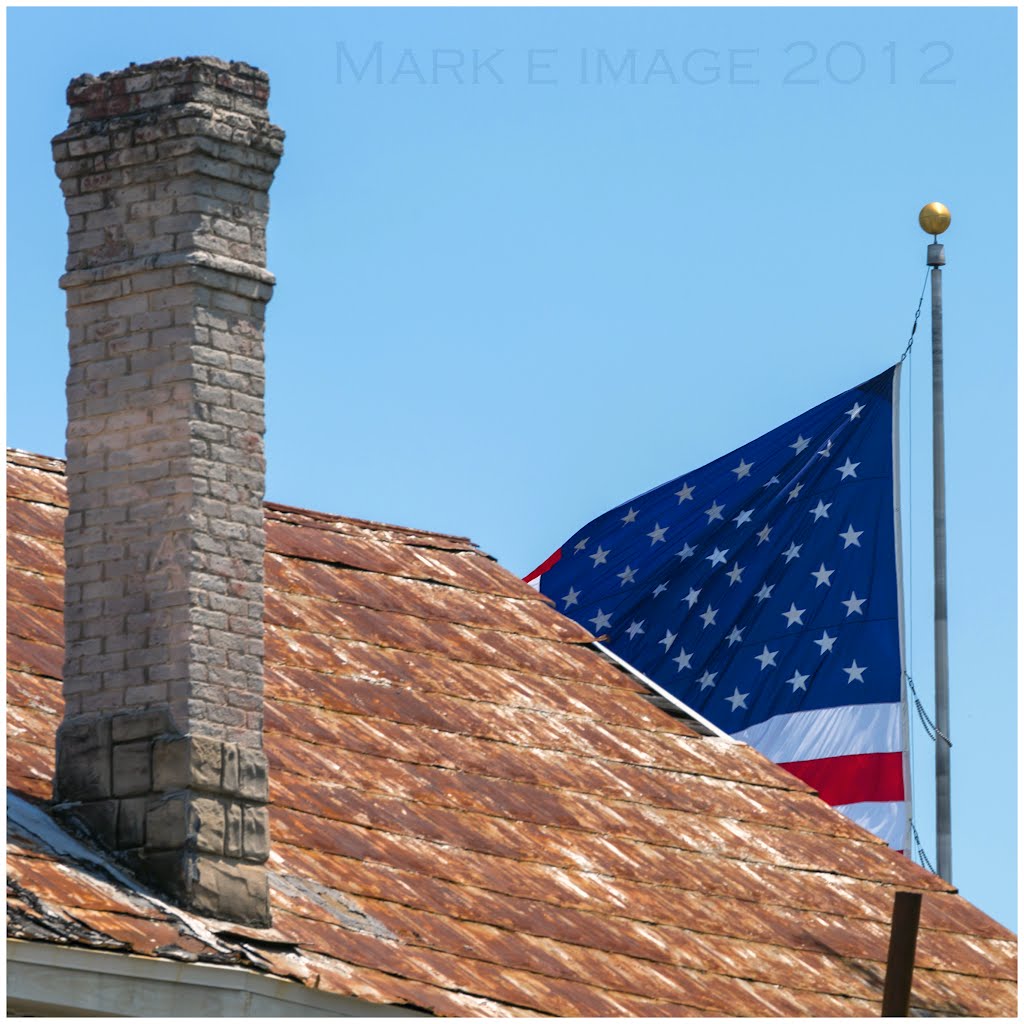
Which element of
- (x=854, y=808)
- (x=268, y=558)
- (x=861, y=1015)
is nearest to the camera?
(x=861, y=1015)

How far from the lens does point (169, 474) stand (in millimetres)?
16078

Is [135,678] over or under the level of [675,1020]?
over

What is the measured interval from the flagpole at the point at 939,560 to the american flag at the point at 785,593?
0.85m

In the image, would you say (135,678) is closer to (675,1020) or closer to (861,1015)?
(675,1020)

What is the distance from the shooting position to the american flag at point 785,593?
25.8 m

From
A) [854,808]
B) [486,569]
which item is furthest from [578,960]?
[854,808]

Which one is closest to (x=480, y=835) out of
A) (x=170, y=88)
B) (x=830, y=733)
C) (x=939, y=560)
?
(x=170, y=88)

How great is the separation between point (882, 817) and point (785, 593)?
2.33 metres

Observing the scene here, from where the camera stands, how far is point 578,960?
17594mm

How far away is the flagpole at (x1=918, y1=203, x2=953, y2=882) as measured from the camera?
26312mm

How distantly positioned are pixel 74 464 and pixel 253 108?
2.06 meters

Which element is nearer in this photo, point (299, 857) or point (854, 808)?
point (299, 857)

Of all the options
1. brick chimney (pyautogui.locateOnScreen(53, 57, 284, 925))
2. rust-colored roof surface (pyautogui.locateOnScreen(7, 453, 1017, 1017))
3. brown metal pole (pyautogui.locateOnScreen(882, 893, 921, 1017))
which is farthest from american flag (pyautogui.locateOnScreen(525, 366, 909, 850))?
brick chimney (pyautogui.locateOnScreen(53, 57, 284, 925))

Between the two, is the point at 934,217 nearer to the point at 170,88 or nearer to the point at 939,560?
the point at 939,560
